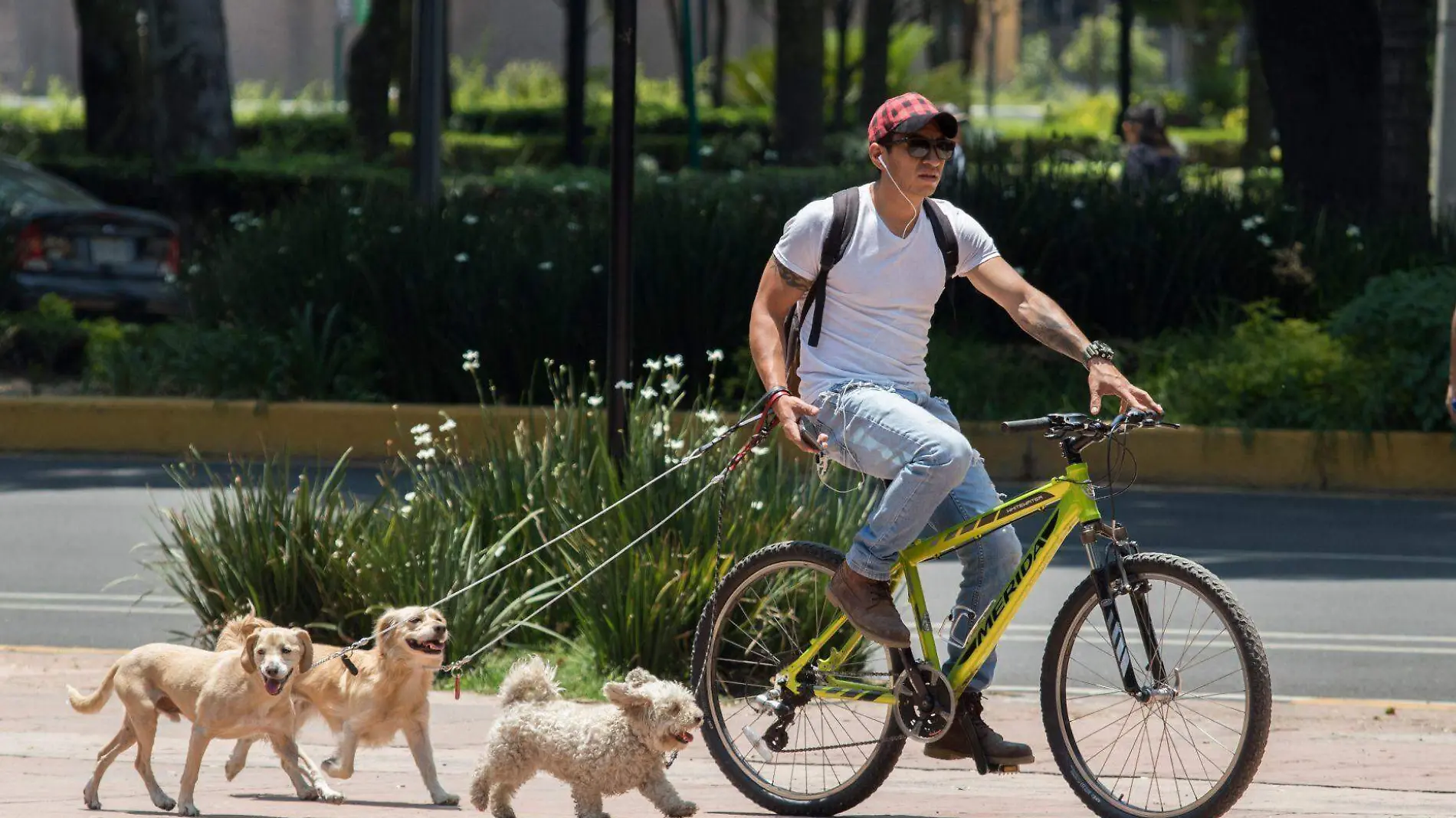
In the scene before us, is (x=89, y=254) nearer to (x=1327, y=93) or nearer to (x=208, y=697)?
(x=1327, y=93)

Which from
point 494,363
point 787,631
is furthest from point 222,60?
point 787,631

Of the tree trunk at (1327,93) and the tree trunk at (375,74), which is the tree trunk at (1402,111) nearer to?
the tree trunk at (1327,93)

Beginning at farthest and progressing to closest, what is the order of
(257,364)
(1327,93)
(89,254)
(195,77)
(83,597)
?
1. (195,77)
2. (89,254)
3. (1327,93)
4. (257,364)
5. (83,597)

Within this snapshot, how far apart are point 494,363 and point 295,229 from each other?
1.89 metres

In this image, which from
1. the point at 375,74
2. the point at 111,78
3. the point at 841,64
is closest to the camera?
the point at 111,78

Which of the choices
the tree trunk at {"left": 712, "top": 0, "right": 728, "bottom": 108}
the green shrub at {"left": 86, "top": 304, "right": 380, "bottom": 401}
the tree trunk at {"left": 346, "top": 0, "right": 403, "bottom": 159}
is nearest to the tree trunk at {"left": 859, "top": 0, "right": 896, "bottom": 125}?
the tree trunk at {"left": 346, "top": 0, "right": 403, "bottom": 159}

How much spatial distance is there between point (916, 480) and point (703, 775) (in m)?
1.40

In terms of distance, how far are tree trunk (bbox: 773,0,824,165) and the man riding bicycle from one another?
86.2 feet

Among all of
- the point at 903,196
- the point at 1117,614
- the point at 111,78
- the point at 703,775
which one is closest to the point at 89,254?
the point at 111,78

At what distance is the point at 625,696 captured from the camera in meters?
4.81

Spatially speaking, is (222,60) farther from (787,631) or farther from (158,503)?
(787,631)

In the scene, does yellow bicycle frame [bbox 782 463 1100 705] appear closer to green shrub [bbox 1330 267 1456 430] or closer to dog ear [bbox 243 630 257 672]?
dog ear [bbox 243 630 257 672]

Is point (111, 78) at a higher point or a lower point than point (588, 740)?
higher

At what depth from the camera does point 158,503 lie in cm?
1198
